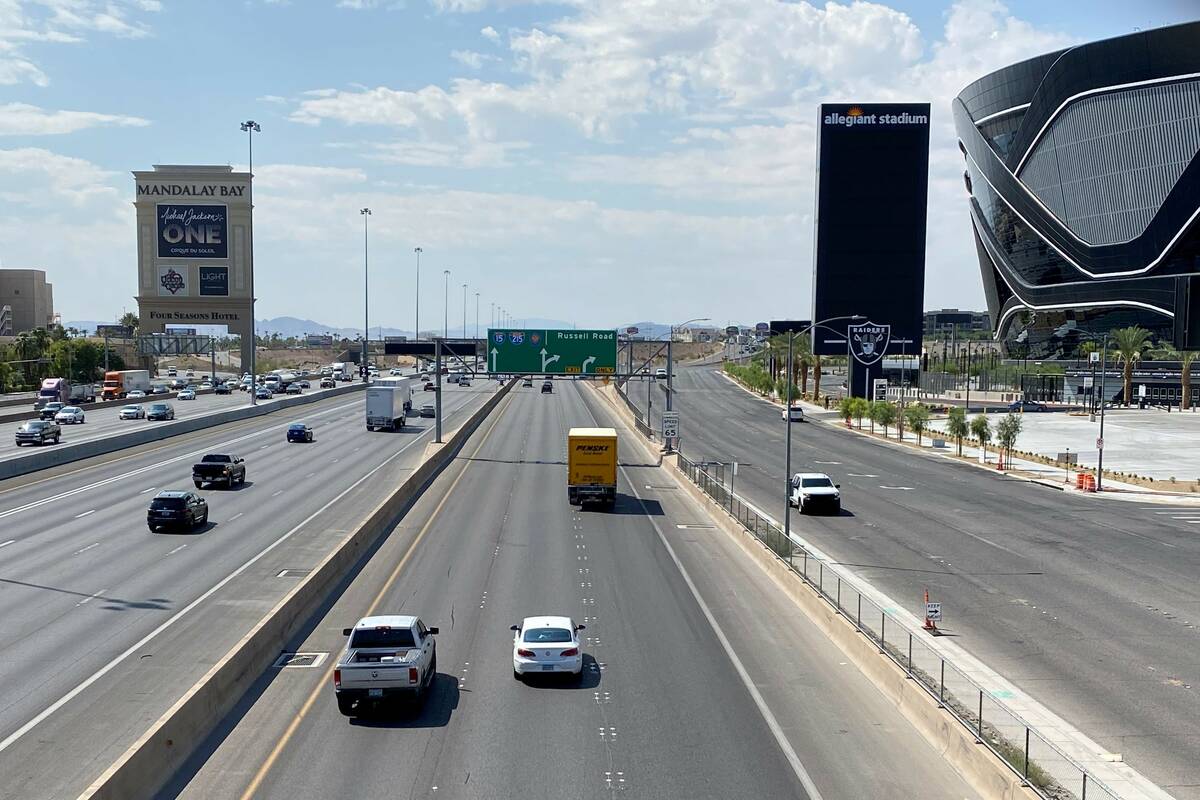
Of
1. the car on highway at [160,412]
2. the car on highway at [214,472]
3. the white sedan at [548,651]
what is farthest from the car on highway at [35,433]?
the white sedan at [548,651]

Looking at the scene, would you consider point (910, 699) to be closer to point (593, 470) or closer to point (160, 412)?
point (593, 470)

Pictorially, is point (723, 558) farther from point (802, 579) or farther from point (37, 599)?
point (37, 599)

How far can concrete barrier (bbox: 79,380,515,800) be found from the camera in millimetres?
15039

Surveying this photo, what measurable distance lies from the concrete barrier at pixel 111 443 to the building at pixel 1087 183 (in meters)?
110

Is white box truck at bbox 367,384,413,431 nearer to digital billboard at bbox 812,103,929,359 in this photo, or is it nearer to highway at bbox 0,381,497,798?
highway at bbox 0,381,497,798

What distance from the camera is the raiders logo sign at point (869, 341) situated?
12481cm

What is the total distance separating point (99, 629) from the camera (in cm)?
2541

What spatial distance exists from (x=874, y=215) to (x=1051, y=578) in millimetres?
100162

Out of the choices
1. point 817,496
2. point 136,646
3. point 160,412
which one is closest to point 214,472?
point 136,646

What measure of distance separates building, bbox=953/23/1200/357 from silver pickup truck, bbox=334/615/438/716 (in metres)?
132

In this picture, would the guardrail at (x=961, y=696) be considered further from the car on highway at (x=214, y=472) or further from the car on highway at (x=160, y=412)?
the car on highway at (x=160, y=412)

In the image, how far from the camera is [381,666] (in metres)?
19.4

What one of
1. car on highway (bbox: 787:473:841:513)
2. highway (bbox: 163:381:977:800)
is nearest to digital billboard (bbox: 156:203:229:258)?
car on highway (bbox: 787:473:841:513)

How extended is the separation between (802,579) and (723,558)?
6653mm
